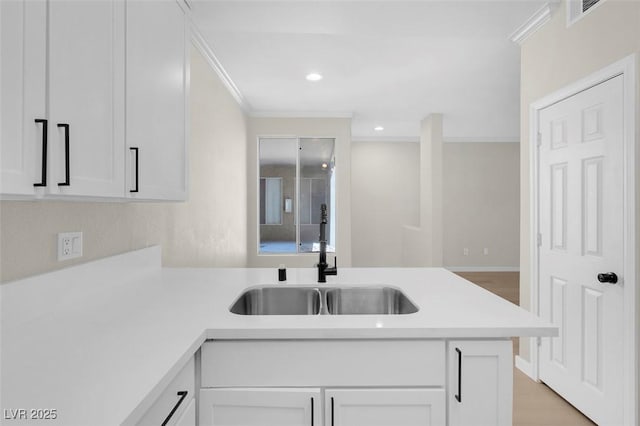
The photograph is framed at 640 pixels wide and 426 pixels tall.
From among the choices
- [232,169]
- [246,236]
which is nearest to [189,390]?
[232,169]

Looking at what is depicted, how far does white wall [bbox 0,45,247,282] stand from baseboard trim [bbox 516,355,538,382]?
2684 millimetres

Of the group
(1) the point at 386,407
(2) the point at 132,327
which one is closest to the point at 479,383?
(1) the point at 386,407

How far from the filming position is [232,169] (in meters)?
4.39

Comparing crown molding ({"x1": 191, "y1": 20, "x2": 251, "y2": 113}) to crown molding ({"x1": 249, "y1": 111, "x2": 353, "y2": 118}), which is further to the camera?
crown molding ({"x1": 249, "y1": 111, "x2": 353, "y2": 118})

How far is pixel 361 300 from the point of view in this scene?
173 cm

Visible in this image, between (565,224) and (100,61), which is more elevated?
(100,61)

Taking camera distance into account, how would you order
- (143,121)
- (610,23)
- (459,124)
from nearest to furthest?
(143,121), (610,23), (459,124)

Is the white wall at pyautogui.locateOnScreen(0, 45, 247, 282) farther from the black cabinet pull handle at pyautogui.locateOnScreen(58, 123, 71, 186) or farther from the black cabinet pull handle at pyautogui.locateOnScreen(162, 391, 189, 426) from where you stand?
the black cabinet pull handle at pyautogui.locateOnScreen(162, 391, 189, 426)

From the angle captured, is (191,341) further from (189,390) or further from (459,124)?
(459,124)

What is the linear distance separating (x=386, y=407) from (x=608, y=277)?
1631 mm

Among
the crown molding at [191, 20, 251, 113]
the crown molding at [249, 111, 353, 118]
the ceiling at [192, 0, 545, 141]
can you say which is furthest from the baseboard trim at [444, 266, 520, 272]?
the crown molding at [191, 20, 251, 113]

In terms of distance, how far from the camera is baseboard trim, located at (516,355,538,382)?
2.71 m

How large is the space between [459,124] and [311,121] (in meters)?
2.61

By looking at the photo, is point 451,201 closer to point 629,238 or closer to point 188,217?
point 629,238
